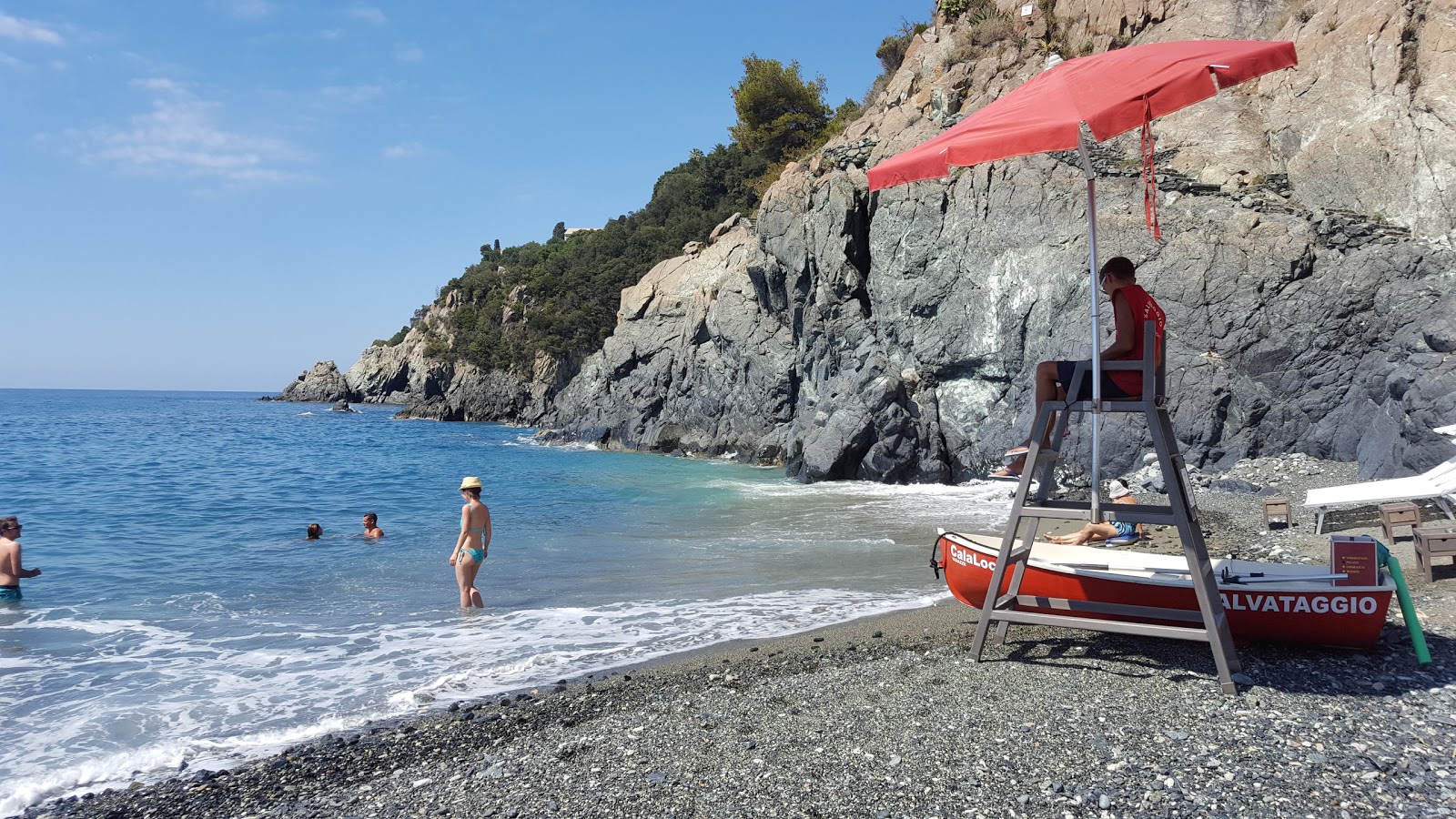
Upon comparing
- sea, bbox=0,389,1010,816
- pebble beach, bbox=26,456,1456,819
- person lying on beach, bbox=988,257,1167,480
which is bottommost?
sea, bbox=0,389,1010,816

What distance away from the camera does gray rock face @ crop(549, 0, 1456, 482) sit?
18.6m

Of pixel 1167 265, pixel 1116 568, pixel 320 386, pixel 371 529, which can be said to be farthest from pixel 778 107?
pixel 320 386

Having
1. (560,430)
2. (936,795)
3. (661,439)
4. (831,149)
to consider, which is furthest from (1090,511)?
(560,430)

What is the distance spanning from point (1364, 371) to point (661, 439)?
27.9 metres

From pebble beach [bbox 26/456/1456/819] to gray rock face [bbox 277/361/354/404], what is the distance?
4456 inches

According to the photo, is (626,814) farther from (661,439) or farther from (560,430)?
(560,430)

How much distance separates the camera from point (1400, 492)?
1100 cm

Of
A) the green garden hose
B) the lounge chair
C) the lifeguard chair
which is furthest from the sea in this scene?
the lounge chair

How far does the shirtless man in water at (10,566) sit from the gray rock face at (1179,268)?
19017 millimetres

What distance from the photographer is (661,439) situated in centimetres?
4031

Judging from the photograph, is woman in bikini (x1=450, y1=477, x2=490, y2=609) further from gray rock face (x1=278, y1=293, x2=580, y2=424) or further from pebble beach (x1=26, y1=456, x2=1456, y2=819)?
gray rock face (x1=278, y1=293, x2=580, y2=424)

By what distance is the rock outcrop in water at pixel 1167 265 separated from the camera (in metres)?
18.7

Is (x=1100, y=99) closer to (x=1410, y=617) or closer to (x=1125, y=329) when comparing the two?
(x=1125, y=329)

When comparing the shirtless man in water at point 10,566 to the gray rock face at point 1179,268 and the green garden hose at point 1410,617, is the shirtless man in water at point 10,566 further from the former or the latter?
the gray rock face at point 1179,268
